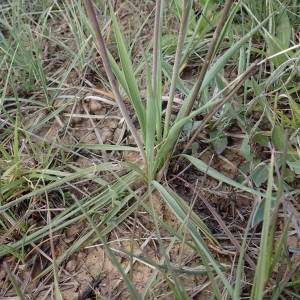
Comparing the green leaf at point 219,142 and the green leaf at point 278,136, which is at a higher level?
the green leaf at point 278,136

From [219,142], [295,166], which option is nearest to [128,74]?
[219,142]

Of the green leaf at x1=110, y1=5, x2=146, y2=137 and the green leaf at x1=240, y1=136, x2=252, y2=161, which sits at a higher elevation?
the green leaf at x1=110, y1=5, x2=146, y2=137

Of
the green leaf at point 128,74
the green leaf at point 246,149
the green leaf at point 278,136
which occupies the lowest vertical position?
the green leaf at point 246,149

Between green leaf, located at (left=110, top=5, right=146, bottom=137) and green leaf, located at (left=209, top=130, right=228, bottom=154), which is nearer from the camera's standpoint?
green leaf, located at (left=110, top=5, right=146, bottom=137)

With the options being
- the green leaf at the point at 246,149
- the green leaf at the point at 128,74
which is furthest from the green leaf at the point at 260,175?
the green leaf at the point at 128,74

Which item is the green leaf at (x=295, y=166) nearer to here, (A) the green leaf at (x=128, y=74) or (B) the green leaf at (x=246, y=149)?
(B) the green leaf at (x=246, y=149)

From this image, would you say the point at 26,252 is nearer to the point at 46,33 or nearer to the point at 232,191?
the point at 232,191

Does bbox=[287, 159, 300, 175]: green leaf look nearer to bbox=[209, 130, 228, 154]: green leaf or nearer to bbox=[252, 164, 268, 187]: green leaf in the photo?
bbox=[252, 164, 268, 187]: green leaf

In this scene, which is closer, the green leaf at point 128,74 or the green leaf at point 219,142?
the green leaf at point 128,74

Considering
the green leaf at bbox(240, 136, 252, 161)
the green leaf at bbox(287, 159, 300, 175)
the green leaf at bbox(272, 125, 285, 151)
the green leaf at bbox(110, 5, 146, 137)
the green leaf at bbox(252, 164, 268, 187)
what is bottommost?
the green leaf at bbox(252, 164, 268, 187)

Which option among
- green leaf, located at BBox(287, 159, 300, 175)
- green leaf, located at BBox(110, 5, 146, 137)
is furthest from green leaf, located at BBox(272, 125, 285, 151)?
green leaf, located at BBox(110, 5, 146, 137)

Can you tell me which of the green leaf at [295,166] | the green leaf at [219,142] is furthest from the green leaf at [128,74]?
the green leaf at [295,166]

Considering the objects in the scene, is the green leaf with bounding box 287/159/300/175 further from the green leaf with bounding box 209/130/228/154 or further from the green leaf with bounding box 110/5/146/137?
the green leaf with bounding box 110/5/146/137
